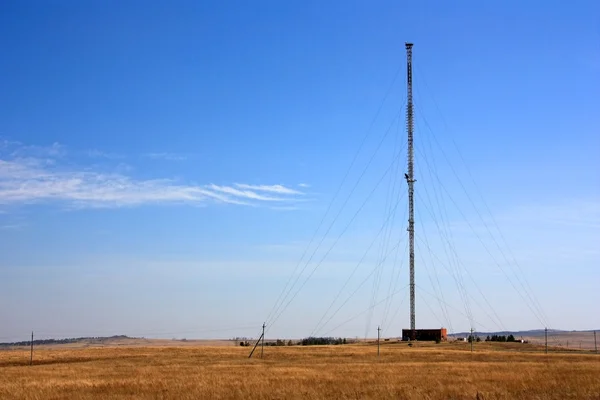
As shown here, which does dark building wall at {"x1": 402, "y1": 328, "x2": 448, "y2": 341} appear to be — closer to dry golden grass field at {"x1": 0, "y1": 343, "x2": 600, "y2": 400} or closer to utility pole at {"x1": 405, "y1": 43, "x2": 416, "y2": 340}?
utility pole at {"x1": 405, "y1": 43, "x2": 416, "y2": 340}

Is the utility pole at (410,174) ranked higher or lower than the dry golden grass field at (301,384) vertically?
higher

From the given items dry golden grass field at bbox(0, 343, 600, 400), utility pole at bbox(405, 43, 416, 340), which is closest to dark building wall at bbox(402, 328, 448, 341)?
utility pole at bbox(405, 43, 416, 340)

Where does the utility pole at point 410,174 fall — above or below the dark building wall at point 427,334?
above

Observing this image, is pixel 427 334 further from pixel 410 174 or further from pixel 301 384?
pixel 301 384

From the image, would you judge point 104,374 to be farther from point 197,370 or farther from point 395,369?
point 395,369

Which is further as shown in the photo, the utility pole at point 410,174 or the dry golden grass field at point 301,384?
the utility pole at point 410,174

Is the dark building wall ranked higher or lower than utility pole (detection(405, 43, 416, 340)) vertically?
lower

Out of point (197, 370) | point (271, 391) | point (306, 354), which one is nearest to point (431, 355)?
point (306, 354)

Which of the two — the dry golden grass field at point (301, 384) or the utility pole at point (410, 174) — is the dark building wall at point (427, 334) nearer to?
the utility pole at point (410, 174)

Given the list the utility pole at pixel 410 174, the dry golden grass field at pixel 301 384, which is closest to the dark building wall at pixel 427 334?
the utility pole at pixel 410 174

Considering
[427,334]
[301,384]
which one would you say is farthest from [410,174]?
[301,384]

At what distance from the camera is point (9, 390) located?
131 feet

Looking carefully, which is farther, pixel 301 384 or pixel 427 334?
pixel 427 334

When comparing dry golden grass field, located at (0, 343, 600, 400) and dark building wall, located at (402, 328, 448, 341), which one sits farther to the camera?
dark building wall, located at (402, 328, 448, 341)
